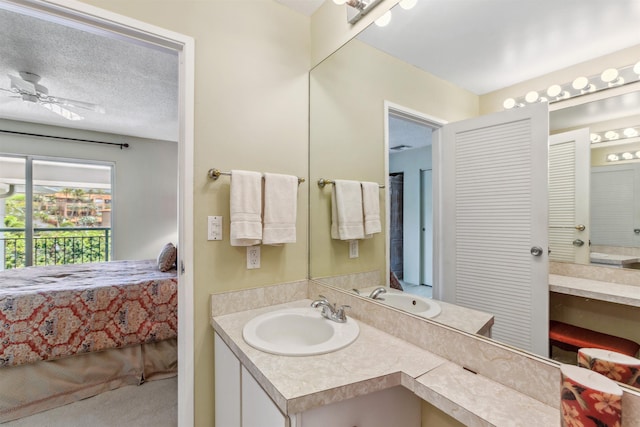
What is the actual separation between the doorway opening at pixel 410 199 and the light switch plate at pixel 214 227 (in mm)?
828

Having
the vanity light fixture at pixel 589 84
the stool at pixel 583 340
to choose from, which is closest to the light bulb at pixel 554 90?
the vanity light fixture at pixel 589 84

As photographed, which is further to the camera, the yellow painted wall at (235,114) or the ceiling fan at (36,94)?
the ceiling fan at (36,94)

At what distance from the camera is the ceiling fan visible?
2.43 m

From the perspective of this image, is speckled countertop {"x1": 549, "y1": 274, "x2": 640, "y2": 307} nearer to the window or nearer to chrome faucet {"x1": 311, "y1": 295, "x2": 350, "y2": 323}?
chrome faucet {"x1": 311, "y1": 295, "x2": 350, "y2": 323}

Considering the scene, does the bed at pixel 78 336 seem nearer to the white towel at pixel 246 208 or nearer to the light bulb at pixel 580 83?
the white towel at pixel 246 208

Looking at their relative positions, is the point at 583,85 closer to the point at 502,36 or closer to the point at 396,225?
the point at 502,36

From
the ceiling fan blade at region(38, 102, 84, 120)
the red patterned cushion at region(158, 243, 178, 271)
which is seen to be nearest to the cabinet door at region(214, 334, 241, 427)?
the red patterned cushion at region(158, 243, 178, 271)

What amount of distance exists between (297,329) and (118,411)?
5.13 feet

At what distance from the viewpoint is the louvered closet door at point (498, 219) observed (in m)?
0.84

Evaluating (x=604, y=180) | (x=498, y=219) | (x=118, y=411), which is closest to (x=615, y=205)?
(x=604, y=180)

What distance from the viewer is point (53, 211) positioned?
4.07 m

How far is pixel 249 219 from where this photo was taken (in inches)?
55.7

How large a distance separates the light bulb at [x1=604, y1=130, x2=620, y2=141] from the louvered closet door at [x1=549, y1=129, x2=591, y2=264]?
0.04 meters

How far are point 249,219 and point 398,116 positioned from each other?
0.86 m
